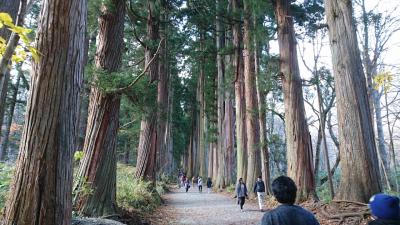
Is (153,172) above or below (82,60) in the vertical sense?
below

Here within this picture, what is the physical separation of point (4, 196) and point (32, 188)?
1.96 m

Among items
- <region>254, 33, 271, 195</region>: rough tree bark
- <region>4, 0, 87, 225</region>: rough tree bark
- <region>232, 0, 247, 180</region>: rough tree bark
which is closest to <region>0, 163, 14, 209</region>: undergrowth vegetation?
<region>4, 0, 87, 225</region>: rough tree bark

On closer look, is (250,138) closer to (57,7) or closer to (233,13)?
(233,13)

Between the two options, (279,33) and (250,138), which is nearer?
(279,33)

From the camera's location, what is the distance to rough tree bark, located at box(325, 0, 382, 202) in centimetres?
762

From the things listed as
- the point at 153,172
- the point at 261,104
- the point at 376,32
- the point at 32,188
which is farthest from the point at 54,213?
the point at 376,32

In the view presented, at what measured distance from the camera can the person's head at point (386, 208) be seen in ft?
8.05

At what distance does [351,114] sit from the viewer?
8016 millimetres

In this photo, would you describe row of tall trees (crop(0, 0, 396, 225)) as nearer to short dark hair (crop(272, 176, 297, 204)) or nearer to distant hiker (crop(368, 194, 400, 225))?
short dark hair (crop(272, 176, 297, 204))

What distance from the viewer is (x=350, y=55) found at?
27.2 ft

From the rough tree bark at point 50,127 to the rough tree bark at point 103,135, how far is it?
320 cm

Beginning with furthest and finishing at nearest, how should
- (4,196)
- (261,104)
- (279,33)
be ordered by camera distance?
(261,104) < (279,33) < (4,196)

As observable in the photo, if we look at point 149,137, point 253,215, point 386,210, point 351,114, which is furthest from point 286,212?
point 149,137

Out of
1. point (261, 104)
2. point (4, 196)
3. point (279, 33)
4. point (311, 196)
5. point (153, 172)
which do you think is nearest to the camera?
point (4, 196)
